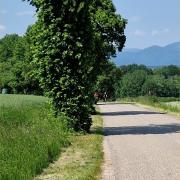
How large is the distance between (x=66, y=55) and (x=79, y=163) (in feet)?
31.4

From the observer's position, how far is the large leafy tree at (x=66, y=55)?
23406mm

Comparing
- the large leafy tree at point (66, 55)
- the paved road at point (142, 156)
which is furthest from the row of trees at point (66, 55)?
the paved road at point (142, 156)

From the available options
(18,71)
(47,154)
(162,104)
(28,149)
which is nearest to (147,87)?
(18,71)

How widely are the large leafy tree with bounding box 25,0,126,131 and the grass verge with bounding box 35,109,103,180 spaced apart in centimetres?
378

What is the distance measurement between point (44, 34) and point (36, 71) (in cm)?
168

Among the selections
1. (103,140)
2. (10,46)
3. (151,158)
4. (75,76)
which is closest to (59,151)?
(151,158)

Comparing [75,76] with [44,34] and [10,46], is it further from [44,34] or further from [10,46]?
[10,46]

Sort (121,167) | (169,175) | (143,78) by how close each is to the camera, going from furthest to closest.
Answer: (143,78) → (121,167) → (169,175)

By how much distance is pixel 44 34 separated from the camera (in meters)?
23.6

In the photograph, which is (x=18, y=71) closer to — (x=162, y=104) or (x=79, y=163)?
(x=162, y=104)

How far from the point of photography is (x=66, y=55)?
76.7ft

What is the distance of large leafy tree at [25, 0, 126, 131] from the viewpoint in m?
23.4

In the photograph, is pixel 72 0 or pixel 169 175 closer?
pixel 169 175

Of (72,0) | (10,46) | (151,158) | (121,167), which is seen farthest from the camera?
(10,46)
